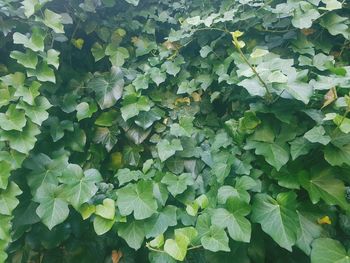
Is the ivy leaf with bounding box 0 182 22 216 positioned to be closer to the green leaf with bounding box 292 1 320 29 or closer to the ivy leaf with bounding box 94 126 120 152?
the ivy leaf with bounding box 94 126 120 152

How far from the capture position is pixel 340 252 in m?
0.87

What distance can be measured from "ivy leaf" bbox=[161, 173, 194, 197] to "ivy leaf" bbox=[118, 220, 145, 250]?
0.60 ft

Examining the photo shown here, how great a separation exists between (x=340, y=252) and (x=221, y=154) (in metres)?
0.52

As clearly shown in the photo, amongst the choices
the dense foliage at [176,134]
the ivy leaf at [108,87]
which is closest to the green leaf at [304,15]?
the dense foliage at [176,134]

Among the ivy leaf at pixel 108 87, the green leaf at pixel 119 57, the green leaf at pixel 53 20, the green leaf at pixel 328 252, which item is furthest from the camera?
the green leaf at pixel 119 57

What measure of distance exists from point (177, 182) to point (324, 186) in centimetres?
55

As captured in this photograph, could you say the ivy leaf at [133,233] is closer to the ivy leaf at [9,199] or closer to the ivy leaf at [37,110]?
the ivy leaf at [9,199]

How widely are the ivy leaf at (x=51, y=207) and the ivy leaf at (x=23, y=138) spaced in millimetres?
196

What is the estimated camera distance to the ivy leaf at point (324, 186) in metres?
0.93

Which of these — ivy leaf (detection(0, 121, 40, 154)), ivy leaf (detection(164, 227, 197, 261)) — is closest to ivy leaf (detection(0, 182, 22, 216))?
ivy leaf (detection(0, 121, 40, 154))

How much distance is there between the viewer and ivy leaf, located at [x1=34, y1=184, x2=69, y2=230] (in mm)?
1106

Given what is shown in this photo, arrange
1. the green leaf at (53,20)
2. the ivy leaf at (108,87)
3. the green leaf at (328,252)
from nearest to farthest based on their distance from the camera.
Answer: the green leaf at (328,252)
the green leaf at (53,20)
the ivy leaf at (108,87)

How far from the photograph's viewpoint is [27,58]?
130 cm

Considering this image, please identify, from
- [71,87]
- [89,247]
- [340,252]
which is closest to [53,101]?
[71,87]
